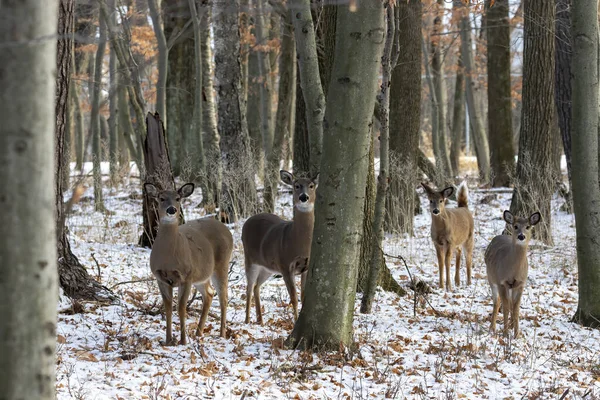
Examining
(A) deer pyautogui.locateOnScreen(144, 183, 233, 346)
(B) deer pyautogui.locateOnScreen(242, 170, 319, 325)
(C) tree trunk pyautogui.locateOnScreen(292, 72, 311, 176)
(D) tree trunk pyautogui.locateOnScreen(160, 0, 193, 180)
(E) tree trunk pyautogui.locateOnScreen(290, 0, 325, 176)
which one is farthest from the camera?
(D) tree trunk pyautogui.locateOnScreen(160, 0, 193, 180)

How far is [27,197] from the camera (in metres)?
2.60

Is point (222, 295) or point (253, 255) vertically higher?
point (253, 255)

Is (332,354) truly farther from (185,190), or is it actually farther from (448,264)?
(448,264)

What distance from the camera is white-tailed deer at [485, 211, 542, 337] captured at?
751cm

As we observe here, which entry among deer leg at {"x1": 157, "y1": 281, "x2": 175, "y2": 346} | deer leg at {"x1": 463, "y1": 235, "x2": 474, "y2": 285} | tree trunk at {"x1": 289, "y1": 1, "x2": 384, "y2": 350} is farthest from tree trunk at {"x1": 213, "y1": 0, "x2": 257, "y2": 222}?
tree trunk at {"x1": 289, "y1": 1, "x2": 384, "y2": 350}

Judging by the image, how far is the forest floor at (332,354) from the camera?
5050 mm

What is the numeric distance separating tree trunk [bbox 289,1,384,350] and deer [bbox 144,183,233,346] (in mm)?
1042

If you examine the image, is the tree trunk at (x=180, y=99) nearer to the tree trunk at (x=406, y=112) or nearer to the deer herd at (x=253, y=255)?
the tree trunk at (x=406, y=112)

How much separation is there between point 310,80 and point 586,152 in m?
2.78

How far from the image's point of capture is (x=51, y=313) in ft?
8.84

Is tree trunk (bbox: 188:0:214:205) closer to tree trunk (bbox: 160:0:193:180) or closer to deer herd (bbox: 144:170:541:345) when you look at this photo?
tree trunk (bbox: 160:0:193:180)

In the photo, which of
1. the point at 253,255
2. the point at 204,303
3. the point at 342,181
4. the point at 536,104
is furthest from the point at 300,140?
the point at 342,181

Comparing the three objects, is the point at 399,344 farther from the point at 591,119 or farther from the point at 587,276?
the point at 591,119

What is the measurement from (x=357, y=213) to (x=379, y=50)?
4.01 feet
